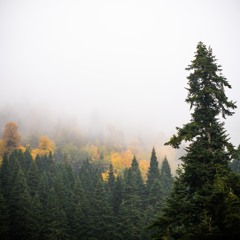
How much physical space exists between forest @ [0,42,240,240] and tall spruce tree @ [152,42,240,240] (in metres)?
0.05

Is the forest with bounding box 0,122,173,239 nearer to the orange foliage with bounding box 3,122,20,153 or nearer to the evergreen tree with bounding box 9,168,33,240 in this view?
the evergreen tree with bounding box 9,168,33,240

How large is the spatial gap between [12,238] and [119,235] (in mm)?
19777

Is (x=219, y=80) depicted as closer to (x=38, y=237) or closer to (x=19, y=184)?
(x=38, y=237)

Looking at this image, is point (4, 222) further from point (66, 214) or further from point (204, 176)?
point (204, 176)

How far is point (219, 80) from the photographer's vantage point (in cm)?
1770

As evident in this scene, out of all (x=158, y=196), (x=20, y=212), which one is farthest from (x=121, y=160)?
(x=20, y=212)

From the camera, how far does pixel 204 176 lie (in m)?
15.9

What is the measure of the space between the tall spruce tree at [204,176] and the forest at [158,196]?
51 millimetres

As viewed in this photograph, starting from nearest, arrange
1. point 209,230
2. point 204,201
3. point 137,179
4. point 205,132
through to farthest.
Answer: point 209,230 < point 204,201 < point 205,132 < point 137,179

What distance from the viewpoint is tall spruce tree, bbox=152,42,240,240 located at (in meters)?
13.6

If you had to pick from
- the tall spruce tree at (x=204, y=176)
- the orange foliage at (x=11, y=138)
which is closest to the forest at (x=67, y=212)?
the tall spruce tree at (x=204, y=176)

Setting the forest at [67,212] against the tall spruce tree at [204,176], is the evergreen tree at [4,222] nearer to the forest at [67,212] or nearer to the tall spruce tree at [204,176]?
the forest at [67,212]


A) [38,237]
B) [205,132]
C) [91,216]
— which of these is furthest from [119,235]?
[205,132]

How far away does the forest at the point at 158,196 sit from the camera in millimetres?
14774
